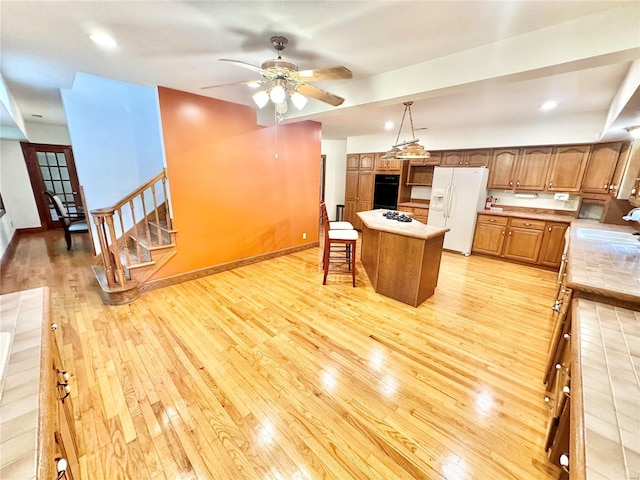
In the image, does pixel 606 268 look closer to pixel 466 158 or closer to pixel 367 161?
pixel 466 158

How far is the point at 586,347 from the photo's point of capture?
1072 mm

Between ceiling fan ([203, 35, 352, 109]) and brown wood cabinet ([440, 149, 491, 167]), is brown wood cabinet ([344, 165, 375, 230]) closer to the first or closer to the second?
brown wood cabinet ([440, 149, 491, 167])

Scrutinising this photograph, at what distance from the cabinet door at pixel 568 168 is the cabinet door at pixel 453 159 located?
1385 millimetres

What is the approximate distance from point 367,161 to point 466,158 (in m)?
2.17

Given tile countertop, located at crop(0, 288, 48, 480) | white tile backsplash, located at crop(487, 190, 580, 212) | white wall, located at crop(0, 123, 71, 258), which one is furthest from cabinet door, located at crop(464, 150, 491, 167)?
white wall, located at crop(0, 123, 71, 258)

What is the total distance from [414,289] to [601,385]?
208cm

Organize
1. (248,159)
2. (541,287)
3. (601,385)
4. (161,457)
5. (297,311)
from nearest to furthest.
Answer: (601,385) < (161,457) < (297,311) < (541,287) < (248,159)

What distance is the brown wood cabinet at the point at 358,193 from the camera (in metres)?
6.38

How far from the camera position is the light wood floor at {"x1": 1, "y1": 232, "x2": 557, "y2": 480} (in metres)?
1.40

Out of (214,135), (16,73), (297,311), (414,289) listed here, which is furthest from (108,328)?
(414,289)

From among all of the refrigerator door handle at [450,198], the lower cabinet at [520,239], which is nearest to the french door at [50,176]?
the refrigerator door handle at [450,198]

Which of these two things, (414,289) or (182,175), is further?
(182,175)

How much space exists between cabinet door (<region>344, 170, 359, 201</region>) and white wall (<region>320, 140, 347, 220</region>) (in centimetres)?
36

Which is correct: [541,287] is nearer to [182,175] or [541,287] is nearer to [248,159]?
[248,159]
